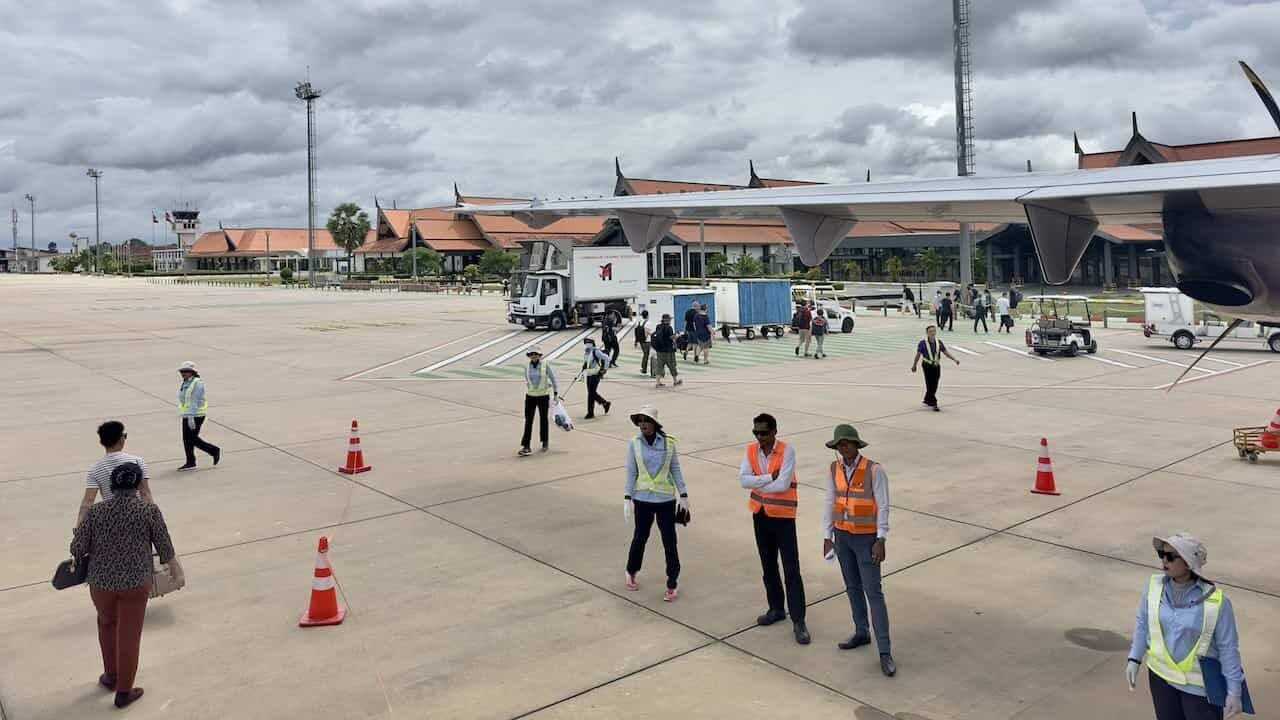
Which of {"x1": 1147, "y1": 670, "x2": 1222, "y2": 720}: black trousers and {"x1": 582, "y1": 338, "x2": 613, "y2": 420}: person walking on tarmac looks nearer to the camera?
{"x1": 1147, "y1": 670, "x2": 1222, "y2": 720}: black trousers

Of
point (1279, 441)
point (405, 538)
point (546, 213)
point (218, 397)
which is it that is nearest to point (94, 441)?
point (218, 397)

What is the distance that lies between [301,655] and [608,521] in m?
4.32

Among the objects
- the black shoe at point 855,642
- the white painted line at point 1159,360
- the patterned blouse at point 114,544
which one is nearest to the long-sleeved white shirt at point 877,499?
the black shoe at point 855,642

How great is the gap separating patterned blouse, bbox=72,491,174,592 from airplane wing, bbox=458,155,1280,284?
4.89 metres

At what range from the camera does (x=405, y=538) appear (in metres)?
10.1

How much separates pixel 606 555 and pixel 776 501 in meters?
2.78

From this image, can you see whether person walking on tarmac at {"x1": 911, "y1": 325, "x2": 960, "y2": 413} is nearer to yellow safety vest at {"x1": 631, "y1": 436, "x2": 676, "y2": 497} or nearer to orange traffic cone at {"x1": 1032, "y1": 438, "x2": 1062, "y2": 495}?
orange traffic cone at {"x1": 1032, "y1": 438, "x2": 1062, "y2": 495}

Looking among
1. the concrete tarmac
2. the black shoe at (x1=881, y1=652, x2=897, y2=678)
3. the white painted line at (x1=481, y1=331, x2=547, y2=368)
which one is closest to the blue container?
the white painted line at (x1=481, y1=331, x2=547, y2=368)

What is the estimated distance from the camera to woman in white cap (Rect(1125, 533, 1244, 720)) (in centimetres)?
458

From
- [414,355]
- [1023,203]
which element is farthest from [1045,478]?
[414,355]

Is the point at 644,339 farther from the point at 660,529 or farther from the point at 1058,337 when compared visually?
the point at 660,529

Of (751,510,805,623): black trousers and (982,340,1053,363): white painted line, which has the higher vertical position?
(982,340,1053,363): white painted line

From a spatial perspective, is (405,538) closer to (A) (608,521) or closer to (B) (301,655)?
(A) (608,521)

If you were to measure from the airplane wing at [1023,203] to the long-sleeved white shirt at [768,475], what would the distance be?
2175 mm
